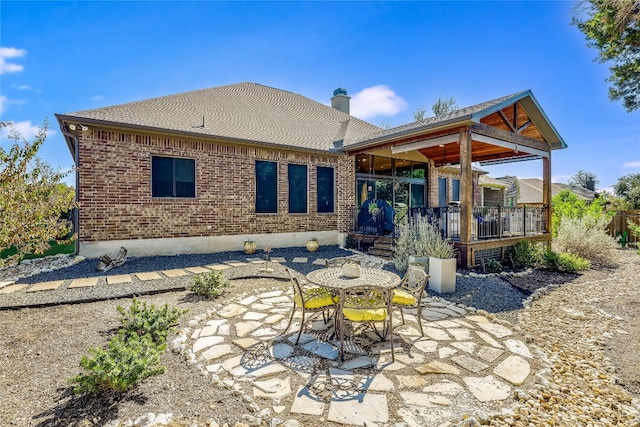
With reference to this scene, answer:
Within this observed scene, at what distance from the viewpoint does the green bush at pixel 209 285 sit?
5105 millimetres

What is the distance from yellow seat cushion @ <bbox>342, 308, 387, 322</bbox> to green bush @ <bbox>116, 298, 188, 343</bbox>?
203 centimetres

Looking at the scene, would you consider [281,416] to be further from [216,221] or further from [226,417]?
[216,221]

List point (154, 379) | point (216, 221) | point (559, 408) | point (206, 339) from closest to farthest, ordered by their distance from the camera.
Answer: point (559, 408) < point (154, 379) < point (206, 339) < point (216, 221)

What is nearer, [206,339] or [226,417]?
[226,417]

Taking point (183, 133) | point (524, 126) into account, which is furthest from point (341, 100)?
point (183, 133)

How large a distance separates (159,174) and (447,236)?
300 inches

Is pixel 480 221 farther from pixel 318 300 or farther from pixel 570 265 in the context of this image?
pixel 318 300

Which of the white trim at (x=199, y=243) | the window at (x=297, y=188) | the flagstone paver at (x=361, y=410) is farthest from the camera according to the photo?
the window at (x=297, y=188)

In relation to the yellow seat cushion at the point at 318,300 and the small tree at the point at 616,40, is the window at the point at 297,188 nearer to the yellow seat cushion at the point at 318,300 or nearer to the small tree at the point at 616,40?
the yellow seat cushion at the point at 318,300

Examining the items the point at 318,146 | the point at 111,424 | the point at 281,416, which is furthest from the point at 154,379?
the point at 318,146

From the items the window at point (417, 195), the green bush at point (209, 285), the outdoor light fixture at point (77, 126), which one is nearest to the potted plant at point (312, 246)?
the green bush at point (209, 285)

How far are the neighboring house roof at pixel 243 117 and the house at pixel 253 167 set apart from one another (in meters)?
0.06

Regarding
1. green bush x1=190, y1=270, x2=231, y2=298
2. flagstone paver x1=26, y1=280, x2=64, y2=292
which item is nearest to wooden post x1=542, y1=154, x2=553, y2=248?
green bush x1=190, y1=270, x2=231, y2=298

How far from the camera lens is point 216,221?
8938 millimetres
